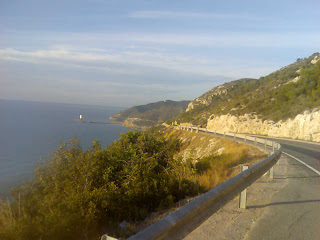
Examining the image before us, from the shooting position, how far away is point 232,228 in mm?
4219

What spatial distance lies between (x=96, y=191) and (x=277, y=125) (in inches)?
1241

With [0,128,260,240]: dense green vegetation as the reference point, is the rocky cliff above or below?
above

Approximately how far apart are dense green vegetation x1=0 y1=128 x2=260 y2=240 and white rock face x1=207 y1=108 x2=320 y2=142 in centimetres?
2109

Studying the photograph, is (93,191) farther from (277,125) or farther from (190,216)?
(277,125)

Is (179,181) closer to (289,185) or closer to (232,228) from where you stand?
(289,185)

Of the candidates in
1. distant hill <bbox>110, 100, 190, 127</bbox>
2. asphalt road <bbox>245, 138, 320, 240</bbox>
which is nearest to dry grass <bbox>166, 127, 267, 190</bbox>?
asphalt road <bbox>245, 138, 320, 240</bbox>

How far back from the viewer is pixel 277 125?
33.0m

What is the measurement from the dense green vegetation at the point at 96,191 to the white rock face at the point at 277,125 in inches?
830

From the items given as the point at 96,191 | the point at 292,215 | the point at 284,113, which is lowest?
the point at 96,191

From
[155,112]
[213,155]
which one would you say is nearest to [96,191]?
[213,155]

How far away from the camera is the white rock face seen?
1049 inches

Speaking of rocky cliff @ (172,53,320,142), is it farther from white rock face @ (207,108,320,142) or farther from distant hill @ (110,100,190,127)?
distant hill @ (110,100,190,127)

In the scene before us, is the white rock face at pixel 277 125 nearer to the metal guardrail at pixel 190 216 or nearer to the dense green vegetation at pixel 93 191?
the dense green vegetation at pixel 93 191

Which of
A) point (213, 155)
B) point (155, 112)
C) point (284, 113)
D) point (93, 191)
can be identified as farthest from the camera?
point (155, 112)
